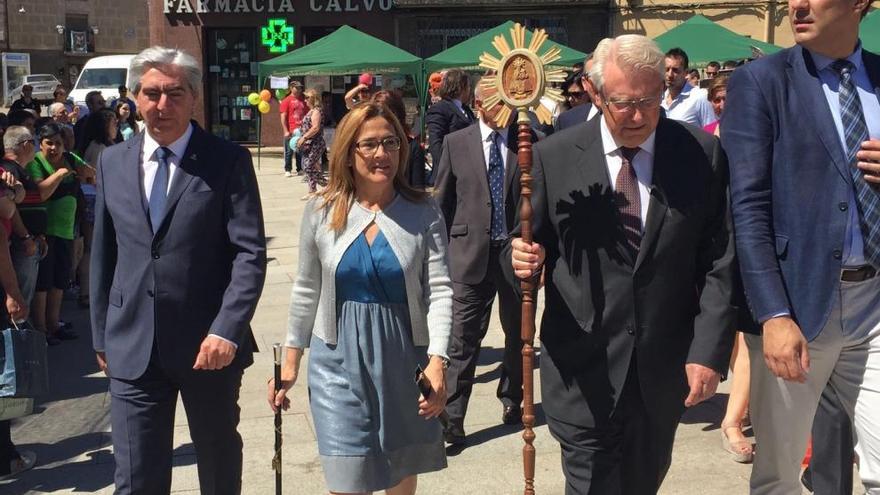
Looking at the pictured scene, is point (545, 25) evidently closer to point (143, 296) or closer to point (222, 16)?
point (222, 16)

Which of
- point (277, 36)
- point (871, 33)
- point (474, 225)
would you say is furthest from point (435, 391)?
point (277, 36)

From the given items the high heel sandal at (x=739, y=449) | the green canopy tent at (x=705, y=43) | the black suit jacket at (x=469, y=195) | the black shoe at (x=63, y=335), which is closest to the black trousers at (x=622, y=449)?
the high heel sandal at (x=739, y=449)

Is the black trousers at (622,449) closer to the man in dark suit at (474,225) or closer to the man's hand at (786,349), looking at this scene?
the man's hand at (786,349)

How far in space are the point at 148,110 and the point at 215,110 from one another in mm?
25437

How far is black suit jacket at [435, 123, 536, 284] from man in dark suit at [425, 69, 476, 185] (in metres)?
1.32

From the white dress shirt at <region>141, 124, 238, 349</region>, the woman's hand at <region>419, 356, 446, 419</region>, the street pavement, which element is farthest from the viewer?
the street pavement

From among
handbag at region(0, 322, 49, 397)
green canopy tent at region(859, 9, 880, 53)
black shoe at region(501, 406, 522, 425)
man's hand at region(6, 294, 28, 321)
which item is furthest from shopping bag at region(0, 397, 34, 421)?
green canopy tent at region(859, 9, 880, 53)

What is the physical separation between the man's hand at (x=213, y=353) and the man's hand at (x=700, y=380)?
164 cm

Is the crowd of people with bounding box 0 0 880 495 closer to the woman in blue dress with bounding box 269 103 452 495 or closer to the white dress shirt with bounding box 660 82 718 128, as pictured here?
the woman in blue dress with bounding box 269 103 452 495

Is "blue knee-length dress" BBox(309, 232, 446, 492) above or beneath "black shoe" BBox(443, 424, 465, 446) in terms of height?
above

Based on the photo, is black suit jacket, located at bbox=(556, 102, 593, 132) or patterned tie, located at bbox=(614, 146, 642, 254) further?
black suit jacket, located at bbox=(556, 102, 593, 132)

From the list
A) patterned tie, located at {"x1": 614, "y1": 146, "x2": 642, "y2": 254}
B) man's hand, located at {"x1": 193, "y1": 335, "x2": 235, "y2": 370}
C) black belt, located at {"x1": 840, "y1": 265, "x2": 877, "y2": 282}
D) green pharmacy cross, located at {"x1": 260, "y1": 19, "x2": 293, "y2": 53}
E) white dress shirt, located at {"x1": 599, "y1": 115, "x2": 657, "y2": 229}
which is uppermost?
green pharmacy cross, located at {"x1": 260, "y1": 19, "x2": 293, "y2": 53}

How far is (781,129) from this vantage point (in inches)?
128

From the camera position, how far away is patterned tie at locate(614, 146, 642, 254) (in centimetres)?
336
